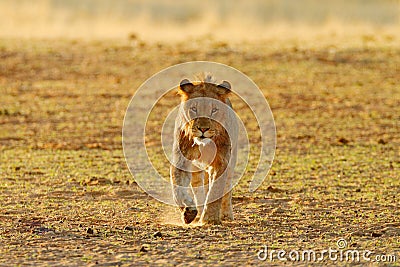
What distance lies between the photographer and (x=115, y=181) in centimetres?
1008

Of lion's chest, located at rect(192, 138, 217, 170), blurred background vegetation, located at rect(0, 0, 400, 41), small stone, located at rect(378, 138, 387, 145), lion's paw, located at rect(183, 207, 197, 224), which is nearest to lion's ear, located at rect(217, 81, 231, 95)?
lion's chest, located at rect(192, 138, 217, 170)

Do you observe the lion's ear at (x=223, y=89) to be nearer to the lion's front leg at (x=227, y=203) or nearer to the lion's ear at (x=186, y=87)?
the lion's ear at (x=186, y=87)

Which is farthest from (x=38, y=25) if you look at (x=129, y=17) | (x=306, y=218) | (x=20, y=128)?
(x=306, y=218)

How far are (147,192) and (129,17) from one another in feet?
60.9

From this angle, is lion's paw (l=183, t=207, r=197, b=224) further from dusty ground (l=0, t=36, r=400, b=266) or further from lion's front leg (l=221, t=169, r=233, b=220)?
lion's front leg (l=221, t=169, r=233, b=220)

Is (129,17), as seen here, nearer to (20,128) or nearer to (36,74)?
(36,74)

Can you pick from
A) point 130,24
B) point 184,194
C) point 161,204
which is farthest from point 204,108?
point 130,24

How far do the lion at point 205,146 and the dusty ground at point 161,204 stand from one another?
0.21 meters

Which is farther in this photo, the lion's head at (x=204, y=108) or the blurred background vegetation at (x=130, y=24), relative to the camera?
the blurred background vegetation at (x=130, y=24)

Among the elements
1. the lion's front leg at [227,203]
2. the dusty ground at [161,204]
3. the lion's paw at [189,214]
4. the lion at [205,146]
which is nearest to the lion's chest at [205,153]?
the lion at [205,146]

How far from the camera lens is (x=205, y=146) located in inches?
300

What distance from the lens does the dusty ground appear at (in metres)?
7.23

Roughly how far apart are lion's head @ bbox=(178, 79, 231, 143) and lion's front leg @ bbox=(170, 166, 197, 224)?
0.34 m

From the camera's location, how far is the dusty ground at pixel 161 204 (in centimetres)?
723
